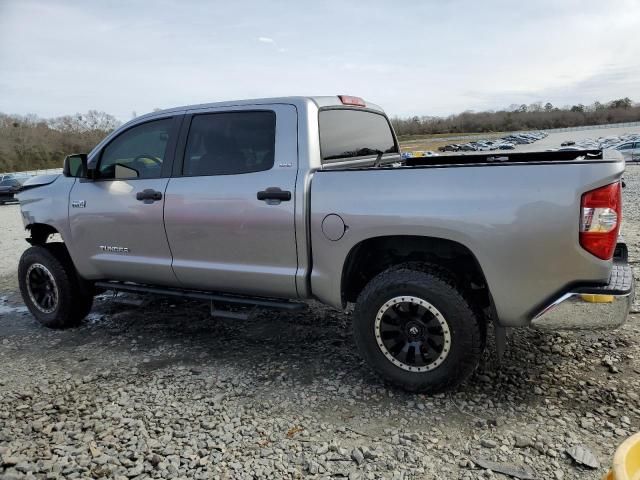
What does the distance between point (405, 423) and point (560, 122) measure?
147959mm

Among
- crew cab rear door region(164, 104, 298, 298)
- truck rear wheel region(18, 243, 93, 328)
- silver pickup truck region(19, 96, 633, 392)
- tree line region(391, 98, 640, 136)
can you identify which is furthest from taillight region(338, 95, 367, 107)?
tree line region(391, 98, 640, 136)

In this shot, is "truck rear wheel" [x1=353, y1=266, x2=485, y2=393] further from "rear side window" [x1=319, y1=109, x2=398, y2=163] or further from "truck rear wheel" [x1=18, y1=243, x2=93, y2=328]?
"truck rear wheel" [x1=18, y1=243, x2=93, y2=328]

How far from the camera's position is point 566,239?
2600 mm

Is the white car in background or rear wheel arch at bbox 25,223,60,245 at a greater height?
rear wheel arch at bbox 25,223,60,245

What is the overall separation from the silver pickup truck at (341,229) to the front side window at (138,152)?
0.01 metres

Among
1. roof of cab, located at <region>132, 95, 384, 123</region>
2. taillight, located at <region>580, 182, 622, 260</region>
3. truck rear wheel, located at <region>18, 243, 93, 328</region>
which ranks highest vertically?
roof of cab, located at <region>132, 95, 384, 123</region>

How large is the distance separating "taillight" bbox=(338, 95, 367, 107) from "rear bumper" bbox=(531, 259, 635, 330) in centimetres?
226

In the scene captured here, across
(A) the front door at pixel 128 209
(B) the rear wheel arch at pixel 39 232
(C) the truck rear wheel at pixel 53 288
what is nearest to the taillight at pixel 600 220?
(A) the front door at pixel 128 209

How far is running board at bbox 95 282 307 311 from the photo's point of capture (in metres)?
3.59

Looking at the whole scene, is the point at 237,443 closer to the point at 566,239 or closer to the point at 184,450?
the point at 184,450

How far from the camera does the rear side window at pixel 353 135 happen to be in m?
3.75

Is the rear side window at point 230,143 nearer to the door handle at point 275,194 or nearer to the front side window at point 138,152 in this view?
the door handle at point 275,194

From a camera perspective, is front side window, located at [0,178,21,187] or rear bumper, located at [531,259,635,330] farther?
front side window, located at [0,178,21,187]

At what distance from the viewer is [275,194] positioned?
11.1 ft
